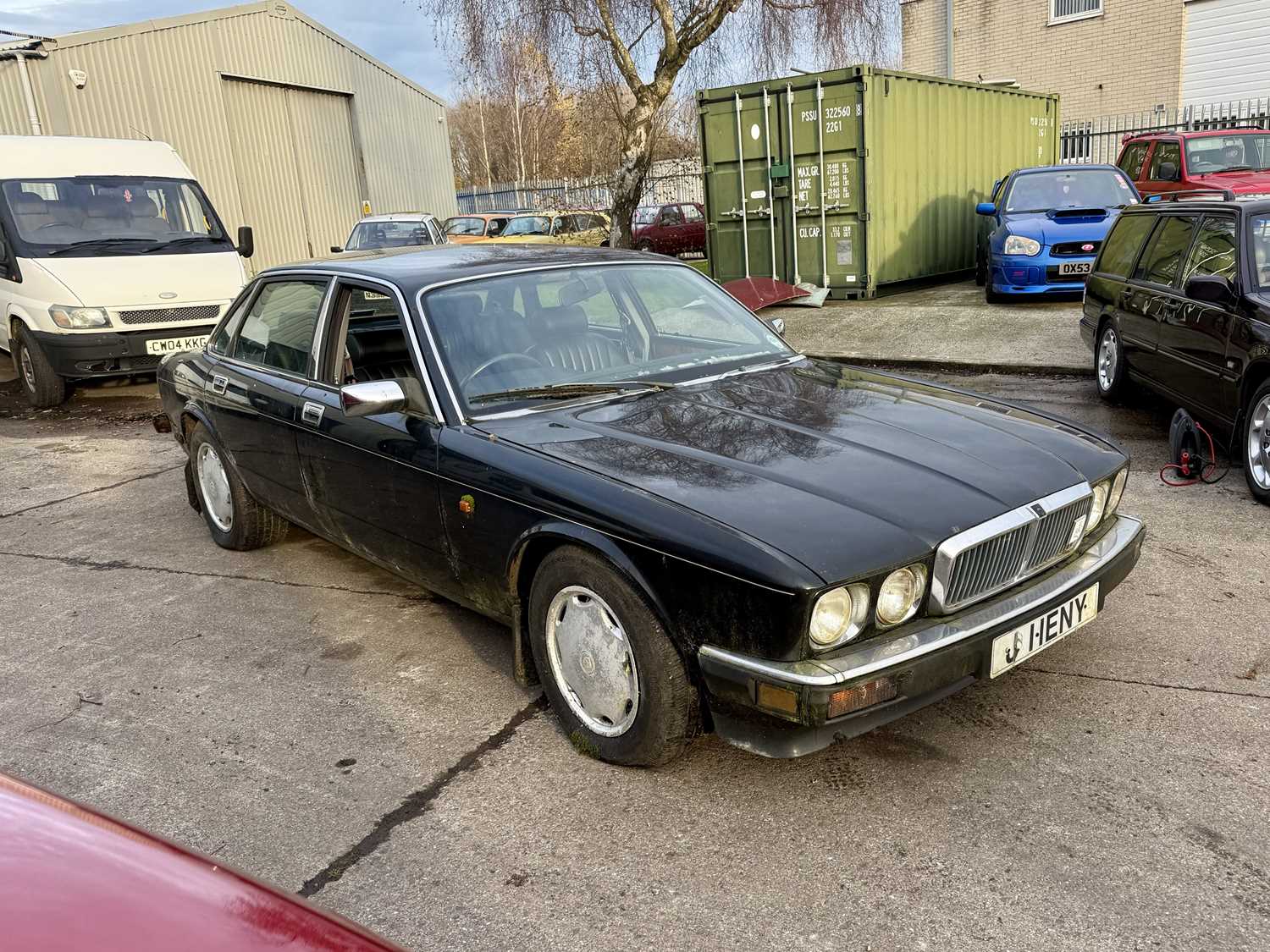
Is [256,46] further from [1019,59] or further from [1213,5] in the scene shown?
[1213,5]

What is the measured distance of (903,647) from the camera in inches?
108

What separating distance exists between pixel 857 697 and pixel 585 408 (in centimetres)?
154

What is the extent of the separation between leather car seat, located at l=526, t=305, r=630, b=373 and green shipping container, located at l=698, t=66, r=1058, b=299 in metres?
9.38

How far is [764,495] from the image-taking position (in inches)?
115

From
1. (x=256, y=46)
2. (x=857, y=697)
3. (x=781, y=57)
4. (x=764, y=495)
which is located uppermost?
(x=256, y=46)

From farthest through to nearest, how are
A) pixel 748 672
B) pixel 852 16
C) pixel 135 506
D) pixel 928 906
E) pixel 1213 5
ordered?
1. pixel 1213 5
2. pixel 852 16
3. pixel 135 506
4. pixel 748 672
5. pixel 928 906

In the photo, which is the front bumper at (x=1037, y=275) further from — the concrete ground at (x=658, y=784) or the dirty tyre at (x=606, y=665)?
the dirty tyre at (x=606, y=665)

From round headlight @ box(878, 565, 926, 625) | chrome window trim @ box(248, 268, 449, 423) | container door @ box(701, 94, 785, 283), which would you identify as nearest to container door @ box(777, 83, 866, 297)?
container door @ box(701, 94, 785, 283)

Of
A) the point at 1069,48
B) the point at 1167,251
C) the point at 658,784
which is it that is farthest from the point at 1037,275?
the point at 1069,48

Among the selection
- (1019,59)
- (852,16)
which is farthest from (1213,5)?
(852,16)

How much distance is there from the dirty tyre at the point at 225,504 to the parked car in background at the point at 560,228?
1419 centimetres

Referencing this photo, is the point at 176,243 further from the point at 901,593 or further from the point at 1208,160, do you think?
the point at 1208,160

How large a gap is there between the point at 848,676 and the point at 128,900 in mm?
1721

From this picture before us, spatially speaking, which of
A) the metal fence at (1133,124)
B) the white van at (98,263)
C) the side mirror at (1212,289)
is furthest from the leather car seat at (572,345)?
the metal fence at (1133,124)
